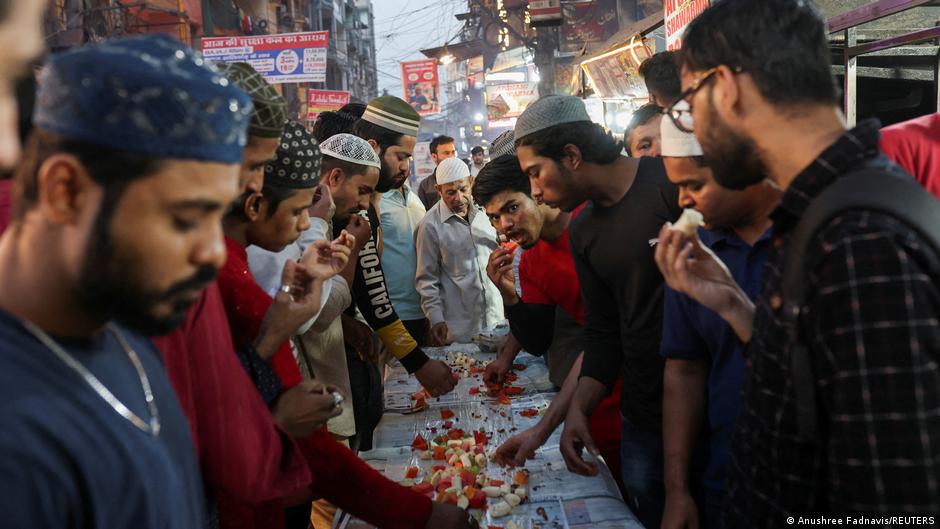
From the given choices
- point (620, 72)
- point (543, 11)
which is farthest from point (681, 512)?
point (543, 11)

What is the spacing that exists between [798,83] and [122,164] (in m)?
1.27

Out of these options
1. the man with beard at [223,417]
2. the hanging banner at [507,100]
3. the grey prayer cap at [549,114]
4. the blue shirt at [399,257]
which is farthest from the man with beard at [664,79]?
the hanging banner at [507,100]

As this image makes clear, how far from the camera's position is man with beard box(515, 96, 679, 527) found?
2842 mm

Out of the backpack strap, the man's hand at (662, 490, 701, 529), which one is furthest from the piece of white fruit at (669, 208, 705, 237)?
the man's hand at (662, 490, 701, 529)

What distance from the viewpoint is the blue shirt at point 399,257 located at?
5.78 meters

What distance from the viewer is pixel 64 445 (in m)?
1.00

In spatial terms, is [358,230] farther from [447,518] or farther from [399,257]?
[399,257]

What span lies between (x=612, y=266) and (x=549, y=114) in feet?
2.48

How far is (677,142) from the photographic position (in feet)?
7.38

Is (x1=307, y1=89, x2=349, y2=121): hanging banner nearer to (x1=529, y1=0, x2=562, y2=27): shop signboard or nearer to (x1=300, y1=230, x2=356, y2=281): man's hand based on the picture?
(x1=529, y1=0, x2=562, y2=27): shop signboard

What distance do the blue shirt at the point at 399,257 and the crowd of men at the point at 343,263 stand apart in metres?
2.86

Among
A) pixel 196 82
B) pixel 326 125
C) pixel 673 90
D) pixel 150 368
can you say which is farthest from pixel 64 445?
pixel 326 125

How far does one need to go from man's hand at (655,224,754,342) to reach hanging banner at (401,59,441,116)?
25.0 metres

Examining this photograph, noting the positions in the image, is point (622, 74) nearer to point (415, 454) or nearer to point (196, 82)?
point (415, 454)
